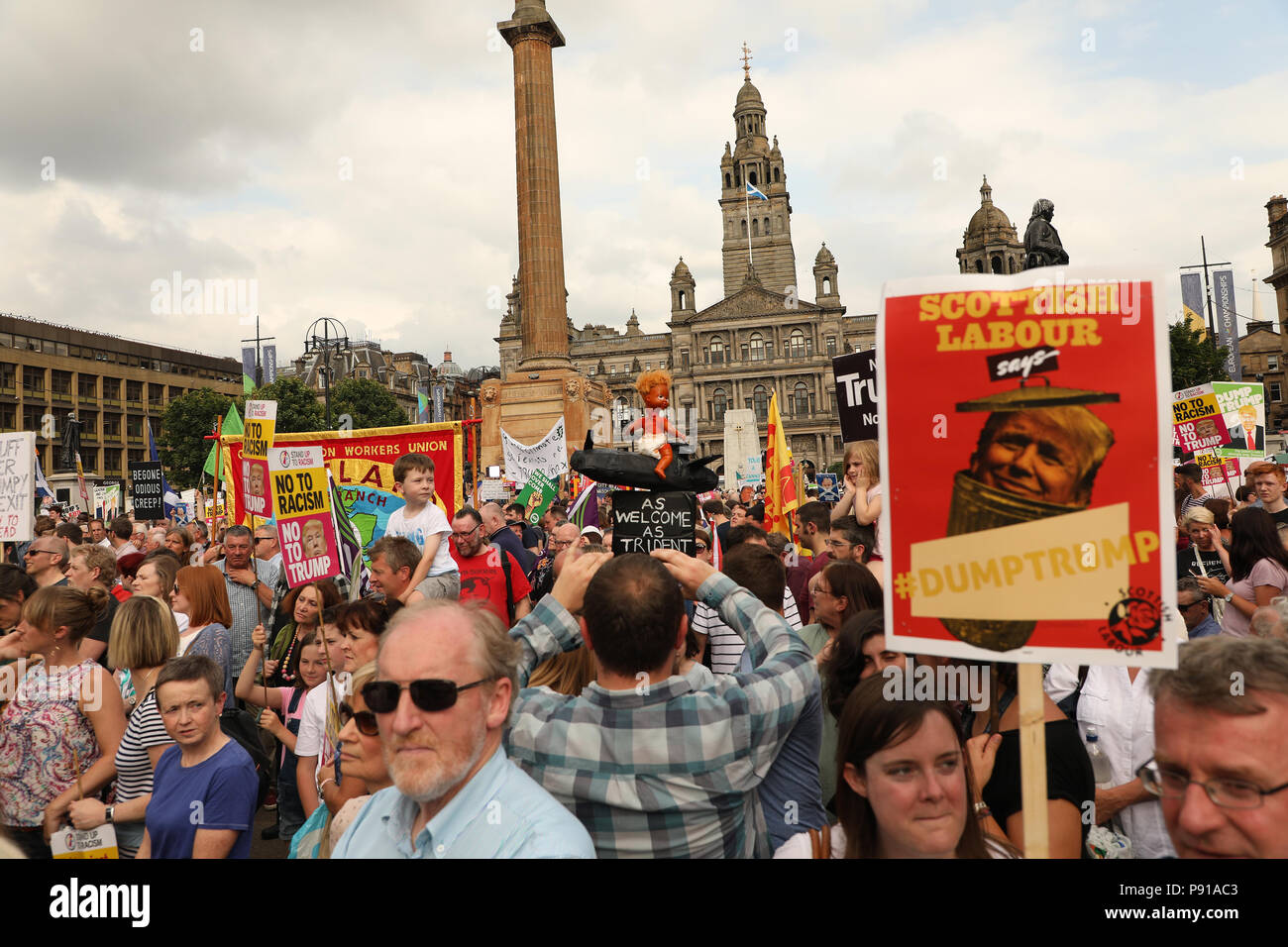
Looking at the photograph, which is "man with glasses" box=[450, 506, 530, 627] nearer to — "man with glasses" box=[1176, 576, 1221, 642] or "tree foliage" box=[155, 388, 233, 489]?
"man with glasses" box=[1176, 576, 1221, 642]

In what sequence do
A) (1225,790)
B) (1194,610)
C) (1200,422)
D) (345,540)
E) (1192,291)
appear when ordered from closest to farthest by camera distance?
(1225,790)
(1194,610)
(345,540)
(1200,422)
(1192,291)

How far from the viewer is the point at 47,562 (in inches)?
257

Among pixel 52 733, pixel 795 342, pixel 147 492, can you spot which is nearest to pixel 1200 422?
pixel 52 733

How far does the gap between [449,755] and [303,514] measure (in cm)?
427

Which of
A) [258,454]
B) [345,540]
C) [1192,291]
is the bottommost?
[345,540]

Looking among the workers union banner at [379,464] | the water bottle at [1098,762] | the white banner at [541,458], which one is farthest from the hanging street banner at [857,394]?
the white banner at [541,458]

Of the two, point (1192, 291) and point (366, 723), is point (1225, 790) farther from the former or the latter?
point (1192, 291)

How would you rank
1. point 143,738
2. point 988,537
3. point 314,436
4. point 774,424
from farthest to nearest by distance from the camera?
point 774,424, point 314,436, point 143,738, point 988,537

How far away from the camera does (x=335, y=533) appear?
5.91 m

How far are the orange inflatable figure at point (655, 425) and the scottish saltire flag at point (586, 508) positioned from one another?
430 cm

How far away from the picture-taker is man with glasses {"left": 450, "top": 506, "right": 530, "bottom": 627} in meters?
6.57

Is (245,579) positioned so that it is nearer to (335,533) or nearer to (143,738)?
(335,533)
